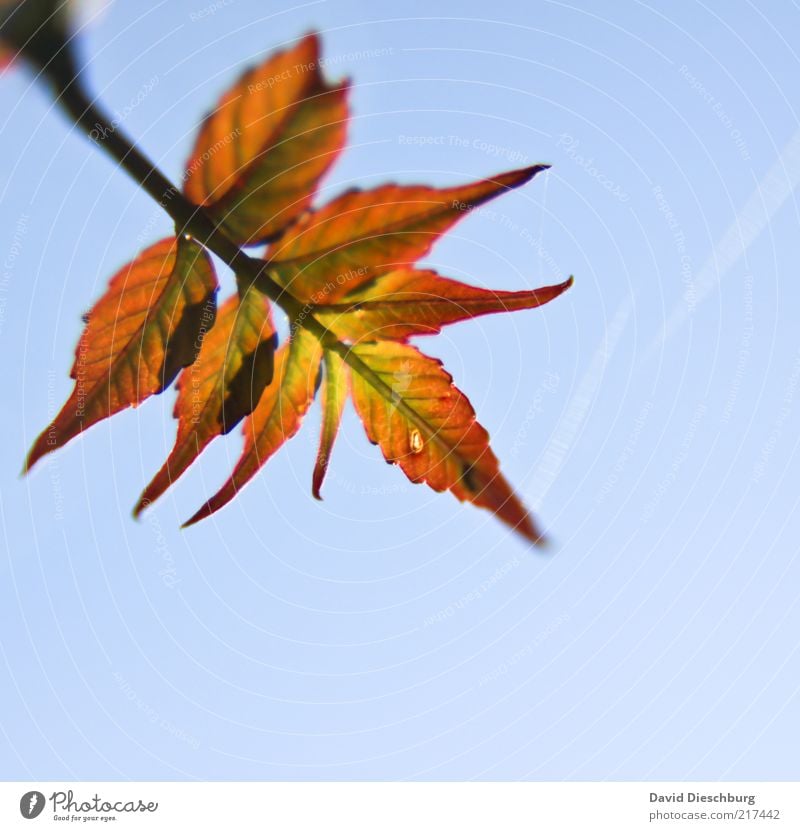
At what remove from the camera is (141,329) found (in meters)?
0.35

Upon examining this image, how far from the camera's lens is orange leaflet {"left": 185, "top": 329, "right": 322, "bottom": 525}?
0.37 m

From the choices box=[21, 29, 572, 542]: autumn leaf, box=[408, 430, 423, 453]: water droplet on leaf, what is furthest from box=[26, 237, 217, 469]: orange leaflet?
box=[408, 430, 423, 453]: water droplet on leaf

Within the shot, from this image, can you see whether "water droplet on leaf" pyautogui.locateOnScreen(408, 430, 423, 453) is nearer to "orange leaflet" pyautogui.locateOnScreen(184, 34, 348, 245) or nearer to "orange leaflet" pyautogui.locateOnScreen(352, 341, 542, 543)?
"orange leaflet" pyautogui.locateOnScreen(352, 341, 542, 543)

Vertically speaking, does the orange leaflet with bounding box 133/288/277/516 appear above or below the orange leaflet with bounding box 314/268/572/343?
below

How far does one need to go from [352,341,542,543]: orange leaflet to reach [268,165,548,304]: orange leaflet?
4 centimetres

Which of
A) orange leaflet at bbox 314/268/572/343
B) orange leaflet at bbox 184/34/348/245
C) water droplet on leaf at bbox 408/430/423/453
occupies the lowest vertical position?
water droplet on leaf at bbox 408/430/423/453

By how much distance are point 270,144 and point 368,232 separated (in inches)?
2.3

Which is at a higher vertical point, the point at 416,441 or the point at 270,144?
the point at 270,144

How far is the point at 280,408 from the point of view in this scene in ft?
1.23

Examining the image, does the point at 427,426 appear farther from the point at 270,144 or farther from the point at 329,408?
the point at 270,144

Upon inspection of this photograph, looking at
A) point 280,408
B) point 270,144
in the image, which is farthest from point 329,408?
point 270,144

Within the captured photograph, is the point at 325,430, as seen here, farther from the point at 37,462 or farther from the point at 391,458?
the point at 37,462

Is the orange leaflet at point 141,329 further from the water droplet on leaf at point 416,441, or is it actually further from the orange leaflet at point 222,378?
the water droplet on leaf at point 416,441

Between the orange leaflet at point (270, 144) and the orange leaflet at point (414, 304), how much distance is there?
5 centimetres
